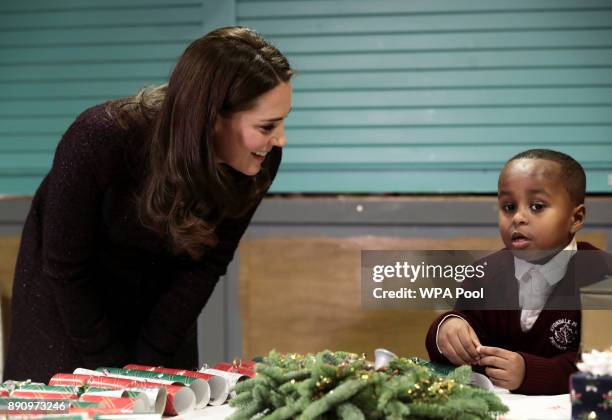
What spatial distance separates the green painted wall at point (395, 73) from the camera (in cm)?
277

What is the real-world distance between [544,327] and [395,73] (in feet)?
4.58

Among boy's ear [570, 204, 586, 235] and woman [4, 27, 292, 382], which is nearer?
boy's ear [570, 204, 586, 235]

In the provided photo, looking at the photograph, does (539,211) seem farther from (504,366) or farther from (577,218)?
(504,366)

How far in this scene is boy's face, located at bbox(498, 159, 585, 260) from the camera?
1.56m

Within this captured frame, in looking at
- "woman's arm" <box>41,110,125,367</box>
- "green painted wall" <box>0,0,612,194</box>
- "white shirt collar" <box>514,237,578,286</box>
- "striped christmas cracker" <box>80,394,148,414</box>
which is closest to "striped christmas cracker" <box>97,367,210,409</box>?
"striped christmas cracker" <box>80,394,148,414</box>

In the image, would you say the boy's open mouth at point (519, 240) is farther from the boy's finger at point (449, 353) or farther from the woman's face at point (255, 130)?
the woman's face at point (255, 130)

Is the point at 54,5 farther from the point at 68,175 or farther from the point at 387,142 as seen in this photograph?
the point at 68,175

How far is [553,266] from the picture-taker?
5.24ft

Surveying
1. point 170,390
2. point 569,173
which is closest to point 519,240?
point 569,173

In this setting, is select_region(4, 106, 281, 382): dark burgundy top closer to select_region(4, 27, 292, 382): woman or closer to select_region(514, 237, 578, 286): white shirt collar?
select_region(4, 27, 292, 382): woman

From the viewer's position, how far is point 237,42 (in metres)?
1.76

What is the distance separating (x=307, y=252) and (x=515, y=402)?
1.38 m

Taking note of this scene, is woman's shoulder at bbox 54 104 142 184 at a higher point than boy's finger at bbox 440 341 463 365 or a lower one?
higher

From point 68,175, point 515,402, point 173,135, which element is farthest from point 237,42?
point 515,402
